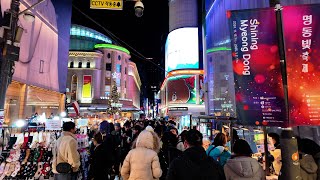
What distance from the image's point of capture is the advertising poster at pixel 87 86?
54.2 m

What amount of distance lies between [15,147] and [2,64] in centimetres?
223

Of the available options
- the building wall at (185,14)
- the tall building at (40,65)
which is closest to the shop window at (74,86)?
the building wall at (185,14)

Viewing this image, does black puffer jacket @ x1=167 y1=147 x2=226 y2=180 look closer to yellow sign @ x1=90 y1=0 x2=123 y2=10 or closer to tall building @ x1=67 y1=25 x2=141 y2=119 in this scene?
yellow sign @ x1=90 y1=0 x2=123 y2=10

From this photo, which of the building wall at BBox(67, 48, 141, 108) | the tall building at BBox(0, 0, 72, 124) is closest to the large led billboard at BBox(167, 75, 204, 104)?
the tall building at BBox(0, 0, 72, 124)

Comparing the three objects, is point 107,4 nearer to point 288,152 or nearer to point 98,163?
point 98,163

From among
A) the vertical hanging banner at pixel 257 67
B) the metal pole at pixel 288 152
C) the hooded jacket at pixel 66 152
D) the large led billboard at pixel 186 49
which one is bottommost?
the hooded jacket at pixel 66 152

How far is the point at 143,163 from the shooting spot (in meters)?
3.72

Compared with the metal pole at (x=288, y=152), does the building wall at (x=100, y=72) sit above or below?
above

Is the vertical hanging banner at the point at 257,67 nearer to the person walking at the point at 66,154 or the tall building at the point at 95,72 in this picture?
the person walking at the point at 66,154

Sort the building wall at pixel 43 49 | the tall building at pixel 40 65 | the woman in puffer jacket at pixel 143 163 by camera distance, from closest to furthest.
Answer: the woman in puffer jacket at pixel 143 163, the tall building at pixel 40 65, the building wall at pixel 43 49

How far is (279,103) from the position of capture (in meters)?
3.09

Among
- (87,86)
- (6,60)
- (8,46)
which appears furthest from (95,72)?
(6,60)

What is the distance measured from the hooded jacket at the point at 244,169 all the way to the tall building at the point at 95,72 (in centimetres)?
4672

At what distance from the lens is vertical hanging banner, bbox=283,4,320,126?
10.0 ft
